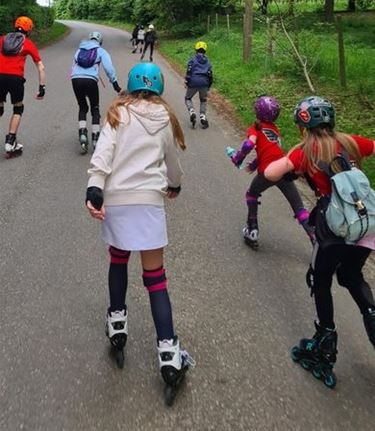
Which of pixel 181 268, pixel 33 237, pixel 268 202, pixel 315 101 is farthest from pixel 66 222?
pixel 315 101

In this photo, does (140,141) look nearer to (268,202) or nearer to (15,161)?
(268,202)

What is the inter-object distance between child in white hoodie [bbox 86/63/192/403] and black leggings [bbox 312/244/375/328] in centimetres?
95

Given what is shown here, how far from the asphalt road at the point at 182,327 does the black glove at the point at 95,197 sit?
113 cm

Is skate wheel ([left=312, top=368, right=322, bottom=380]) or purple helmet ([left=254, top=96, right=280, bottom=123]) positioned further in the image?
purple helmet ([left=254, top=96, right=280, bottom=123])

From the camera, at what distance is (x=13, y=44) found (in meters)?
7.77

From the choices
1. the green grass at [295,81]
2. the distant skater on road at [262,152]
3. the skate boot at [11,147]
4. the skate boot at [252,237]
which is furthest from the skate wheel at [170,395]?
the skate boot at [11,147]

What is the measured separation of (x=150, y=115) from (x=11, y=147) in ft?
18.8

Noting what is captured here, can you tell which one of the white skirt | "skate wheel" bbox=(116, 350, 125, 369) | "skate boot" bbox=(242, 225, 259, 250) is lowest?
"skate boot" bbox=(242, 225, 259, 250)

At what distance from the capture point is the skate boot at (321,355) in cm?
336

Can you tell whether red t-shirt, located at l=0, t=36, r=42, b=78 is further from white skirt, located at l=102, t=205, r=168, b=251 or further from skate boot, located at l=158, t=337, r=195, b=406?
skate boot, located at l=158, t=337, r=195, b=406

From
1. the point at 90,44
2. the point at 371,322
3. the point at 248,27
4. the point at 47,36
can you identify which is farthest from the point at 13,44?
A: the point at 47,36

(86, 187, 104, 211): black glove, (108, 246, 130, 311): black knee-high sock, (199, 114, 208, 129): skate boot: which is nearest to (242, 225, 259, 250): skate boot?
(108, 246, 130, 311): black knee-high sock

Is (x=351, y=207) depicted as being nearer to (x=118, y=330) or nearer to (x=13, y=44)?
(x=118, y=330)

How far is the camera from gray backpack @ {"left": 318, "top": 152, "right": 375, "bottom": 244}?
304 centimetres
